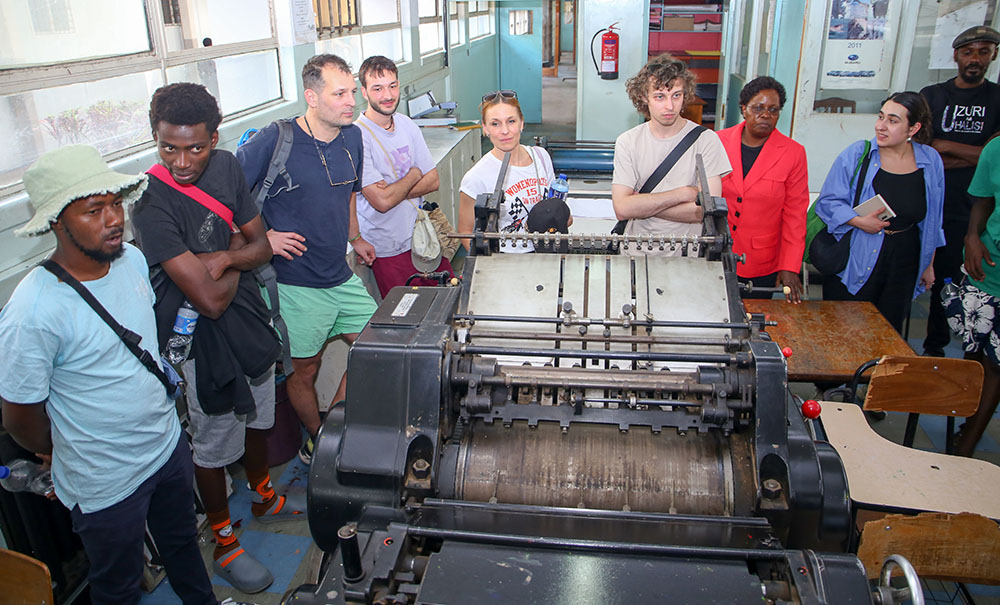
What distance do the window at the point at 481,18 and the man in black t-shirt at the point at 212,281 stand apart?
8773 millimetres

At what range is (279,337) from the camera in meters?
2.82

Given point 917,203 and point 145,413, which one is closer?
point 145,413

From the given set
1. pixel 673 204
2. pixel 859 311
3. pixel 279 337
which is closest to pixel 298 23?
pixel 279 337

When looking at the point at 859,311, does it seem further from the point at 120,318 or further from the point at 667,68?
the point at 120,318

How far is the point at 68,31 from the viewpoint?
8.71 ft

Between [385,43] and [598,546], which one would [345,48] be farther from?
[598,546]

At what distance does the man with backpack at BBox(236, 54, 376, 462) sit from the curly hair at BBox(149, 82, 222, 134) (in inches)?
22.2

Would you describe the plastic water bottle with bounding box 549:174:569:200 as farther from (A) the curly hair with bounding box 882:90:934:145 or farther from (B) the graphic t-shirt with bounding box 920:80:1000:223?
(B) the graphic t-shirt with bounding box 920:80:1000:223

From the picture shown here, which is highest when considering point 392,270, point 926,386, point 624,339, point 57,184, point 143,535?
point 57,184

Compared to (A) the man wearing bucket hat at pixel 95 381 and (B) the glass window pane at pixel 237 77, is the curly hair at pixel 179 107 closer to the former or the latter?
(A) the man wearing bucket hat at pixel 95 381

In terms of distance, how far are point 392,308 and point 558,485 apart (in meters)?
0.68

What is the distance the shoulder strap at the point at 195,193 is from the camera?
2260 millimetres

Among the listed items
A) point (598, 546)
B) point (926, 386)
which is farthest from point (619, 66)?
point (598, 546)

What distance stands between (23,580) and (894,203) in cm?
379
